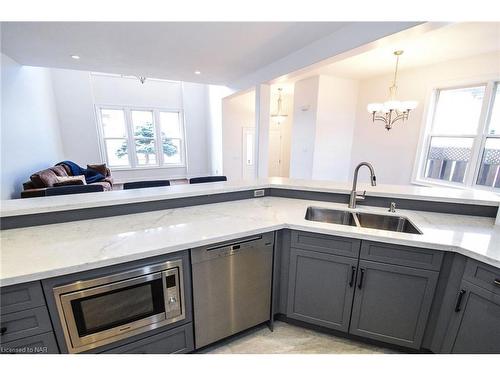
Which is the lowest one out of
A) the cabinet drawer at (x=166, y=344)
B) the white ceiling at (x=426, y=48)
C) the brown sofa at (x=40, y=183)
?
the cabinet drawer at (x=166, y=344)

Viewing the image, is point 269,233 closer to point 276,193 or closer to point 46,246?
point 276,193

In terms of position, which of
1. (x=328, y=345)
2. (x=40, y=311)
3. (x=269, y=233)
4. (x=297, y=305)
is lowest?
(x=328, y=345)

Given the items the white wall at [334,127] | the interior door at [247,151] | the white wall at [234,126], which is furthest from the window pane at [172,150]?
the white wall at [334,127]

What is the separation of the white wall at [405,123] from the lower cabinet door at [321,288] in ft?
12.9

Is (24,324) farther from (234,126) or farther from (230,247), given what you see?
(234,126)

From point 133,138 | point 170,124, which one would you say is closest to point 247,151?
point 170,124

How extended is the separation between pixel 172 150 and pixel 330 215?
23.1 feet

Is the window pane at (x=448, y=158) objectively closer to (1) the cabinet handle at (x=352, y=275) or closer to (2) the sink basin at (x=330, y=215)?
(2) the sink basin at (x=330, y=215)

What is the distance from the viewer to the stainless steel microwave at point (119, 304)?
Answer: 3.42 ft

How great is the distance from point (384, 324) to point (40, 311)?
1.96 meters
